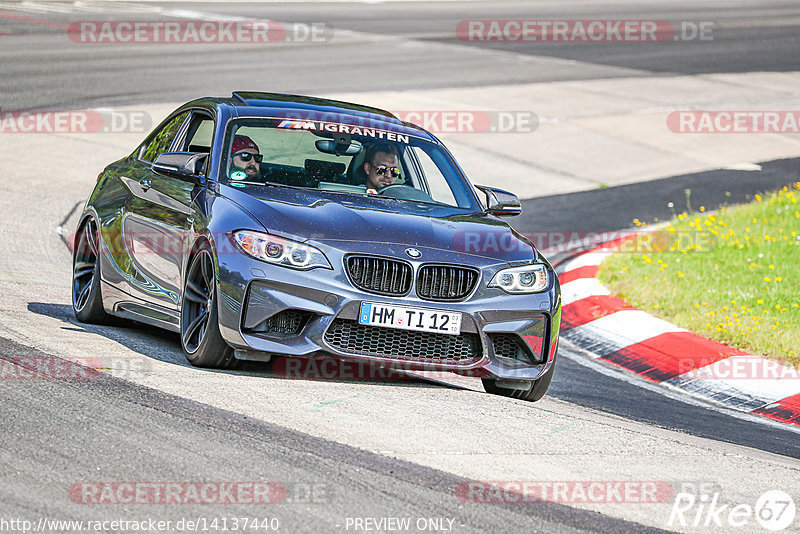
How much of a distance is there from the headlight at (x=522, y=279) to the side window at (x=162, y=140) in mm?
2723

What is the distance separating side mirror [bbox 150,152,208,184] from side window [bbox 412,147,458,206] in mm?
1516

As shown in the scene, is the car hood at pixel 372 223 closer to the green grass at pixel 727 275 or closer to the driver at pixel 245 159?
the driver at pixel 245 159

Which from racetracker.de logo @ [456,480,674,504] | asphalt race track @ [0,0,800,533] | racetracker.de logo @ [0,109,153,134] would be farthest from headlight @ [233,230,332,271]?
racetracker.de logo @ [0,109,153,134]

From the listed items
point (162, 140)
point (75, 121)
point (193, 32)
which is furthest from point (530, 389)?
point (193, 32)

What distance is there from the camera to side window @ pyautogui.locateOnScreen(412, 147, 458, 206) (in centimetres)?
808

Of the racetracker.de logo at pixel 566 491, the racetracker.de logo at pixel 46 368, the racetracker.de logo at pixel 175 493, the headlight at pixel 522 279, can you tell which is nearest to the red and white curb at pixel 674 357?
the headlight at pixel 522 279

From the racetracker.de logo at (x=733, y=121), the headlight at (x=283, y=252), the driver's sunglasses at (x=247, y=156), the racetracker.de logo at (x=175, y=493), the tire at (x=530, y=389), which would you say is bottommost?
the tire at (x=530, y=389)

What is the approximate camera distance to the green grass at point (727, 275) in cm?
943

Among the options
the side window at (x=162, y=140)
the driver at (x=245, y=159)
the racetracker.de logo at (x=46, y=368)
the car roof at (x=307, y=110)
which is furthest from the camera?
the side window at (x=162, y=140)

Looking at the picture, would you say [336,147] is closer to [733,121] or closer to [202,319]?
[202,319]

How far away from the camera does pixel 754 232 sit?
1312cm

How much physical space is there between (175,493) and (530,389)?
3.13 metres

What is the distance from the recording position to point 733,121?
2136 centimetres

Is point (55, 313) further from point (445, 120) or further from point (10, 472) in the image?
point (445, 120)
